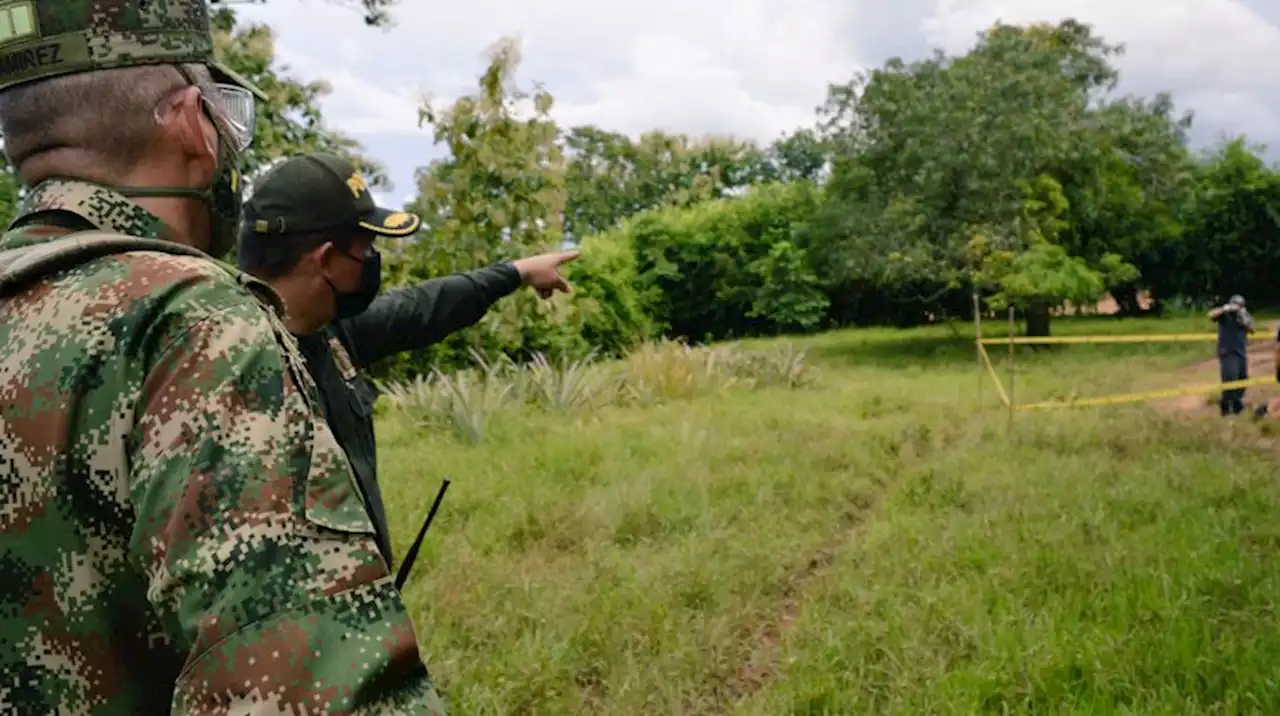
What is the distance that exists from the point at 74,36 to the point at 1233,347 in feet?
35.6

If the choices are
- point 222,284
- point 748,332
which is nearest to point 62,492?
point 222,284

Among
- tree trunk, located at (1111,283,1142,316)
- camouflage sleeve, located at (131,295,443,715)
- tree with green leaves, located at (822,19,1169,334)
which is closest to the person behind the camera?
camouflage sleeve, located at (131,295,443,715)

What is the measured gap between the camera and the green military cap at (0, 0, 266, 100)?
3.05 ft

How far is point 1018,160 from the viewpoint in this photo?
16.7 metres

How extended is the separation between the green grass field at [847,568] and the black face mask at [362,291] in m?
1.60

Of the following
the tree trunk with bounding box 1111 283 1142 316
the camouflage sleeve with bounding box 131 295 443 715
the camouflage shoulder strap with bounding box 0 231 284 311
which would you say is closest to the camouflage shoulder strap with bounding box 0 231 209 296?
the camouflage shoulder strap with bounding box 0 231 284 311

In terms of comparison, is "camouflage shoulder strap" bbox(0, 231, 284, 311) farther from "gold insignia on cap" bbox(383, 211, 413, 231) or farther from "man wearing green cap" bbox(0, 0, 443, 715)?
"gold insignia on cap" bbox(383, 211, 413, 231)

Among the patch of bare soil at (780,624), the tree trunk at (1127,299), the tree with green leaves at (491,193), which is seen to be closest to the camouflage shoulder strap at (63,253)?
the patch of bare soil at (780,624)

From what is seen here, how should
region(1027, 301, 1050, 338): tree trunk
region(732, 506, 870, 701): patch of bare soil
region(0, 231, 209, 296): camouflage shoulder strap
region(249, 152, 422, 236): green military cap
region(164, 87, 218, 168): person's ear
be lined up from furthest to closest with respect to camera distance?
region(1027, 301, 1050, 338): tree trunk < region(732, 506, 870, 701): patch of bare soil < region(249, 152, 422, 236): green military cap < region(164, 87, 218, 168): person's ear < region(0, 231, 209, 296): camouflage shoulder strap

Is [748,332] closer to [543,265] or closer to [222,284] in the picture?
[543,265]

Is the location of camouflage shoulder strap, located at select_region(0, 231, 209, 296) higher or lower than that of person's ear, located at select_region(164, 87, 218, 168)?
lower

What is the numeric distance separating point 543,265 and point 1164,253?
22.4 meters

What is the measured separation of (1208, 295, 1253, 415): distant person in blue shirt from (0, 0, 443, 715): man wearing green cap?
34.4 feet

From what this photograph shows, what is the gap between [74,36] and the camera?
3.05ft
